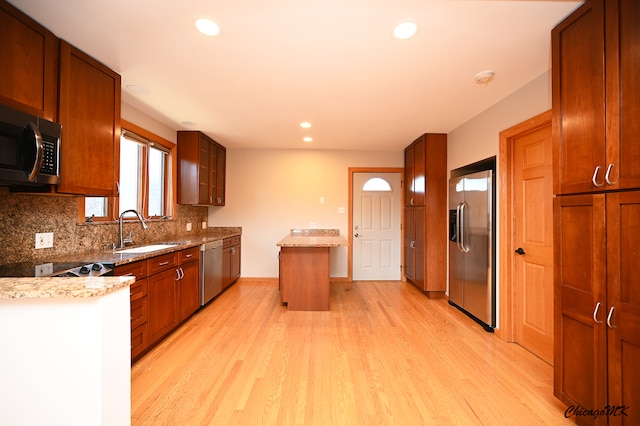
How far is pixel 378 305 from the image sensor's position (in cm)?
378

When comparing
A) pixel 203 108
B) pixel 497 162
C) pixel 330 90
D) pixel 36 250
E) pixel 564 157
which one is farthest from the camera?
pixel 203 108

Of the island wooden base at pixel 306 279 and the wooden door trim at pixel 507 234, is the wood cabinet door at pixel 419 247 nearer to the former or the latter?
the wooden door trim at pixel 507 234

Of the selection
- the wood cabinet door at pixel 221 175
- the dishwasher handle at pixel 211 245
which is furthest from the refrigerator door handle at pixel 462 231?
the wood cabinet door at pixel 221 175

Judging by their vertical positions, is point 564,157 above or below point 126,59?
below

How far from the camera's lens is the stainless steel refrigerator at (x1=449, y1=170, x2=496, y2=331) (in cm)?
297

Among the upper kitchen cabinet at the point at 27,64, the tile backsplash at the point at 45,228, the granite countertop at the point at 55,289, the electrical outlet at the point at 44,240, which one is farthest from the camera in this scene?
the electrical outlet at the point at 44,240

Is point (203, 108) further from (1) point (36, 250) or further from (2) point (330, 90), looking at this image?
(1) point (36, 250)

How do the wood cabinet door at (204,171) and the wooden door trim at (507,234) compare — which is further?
the wood cabinet door at (204,171)

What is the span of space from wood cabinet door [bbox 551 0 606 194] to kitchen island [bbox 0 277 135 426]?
238 cm

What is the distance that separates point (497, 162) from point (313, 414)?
2885 millimetres

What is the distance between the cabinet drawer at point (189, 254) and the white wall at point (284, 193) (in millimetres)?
1714

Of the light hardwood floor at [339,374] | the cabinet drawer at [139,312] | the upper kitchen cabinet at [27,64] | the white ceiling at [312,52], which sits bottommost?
the light hardwood floor at [339,374]

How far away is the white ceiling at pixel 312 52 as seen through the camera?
1.62 m

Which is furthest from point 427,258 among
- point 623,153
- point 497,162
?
point 623,153
